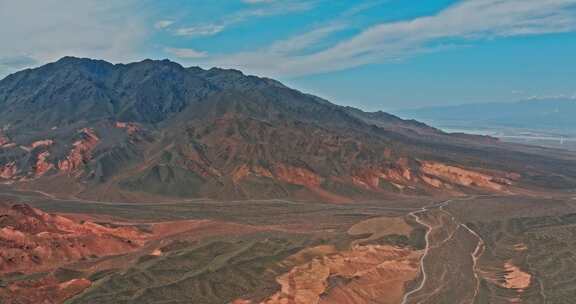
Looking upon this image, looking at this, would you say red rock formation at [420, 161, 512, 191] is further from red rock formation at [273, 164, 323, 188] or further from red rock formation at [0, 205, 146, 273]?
red rock formation at [0, 205, 146, 273]

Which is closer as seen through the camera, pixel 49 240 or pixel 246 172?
pixel 49 240

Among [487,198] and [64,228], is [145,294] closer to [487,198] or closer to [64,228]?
[64,228]

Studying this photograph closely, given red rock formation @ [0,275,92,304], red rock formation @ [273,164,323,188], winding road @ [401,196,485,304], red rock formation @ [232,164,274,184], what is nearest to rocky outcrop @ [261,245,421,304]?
winding road @ [401,196,485,304]

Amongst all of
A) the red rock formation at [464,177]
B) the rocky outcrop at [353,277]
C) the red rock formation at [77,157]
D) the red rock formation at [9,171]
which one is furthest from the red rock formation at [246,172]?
the red rock formation at [9,171]

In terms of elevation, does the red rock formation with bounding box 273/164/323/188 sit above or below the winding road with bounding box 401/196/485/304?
above

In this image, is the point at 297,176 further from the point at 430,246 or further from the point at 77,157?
the point at 77,157

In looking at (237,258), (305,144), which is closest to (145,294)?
(237,258)

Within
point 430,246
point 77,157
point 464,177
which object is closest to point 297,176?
point 464,177

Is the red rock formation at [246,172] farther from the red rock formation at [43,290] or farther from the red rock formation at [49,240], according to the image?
the red rock formation at [43,290]
